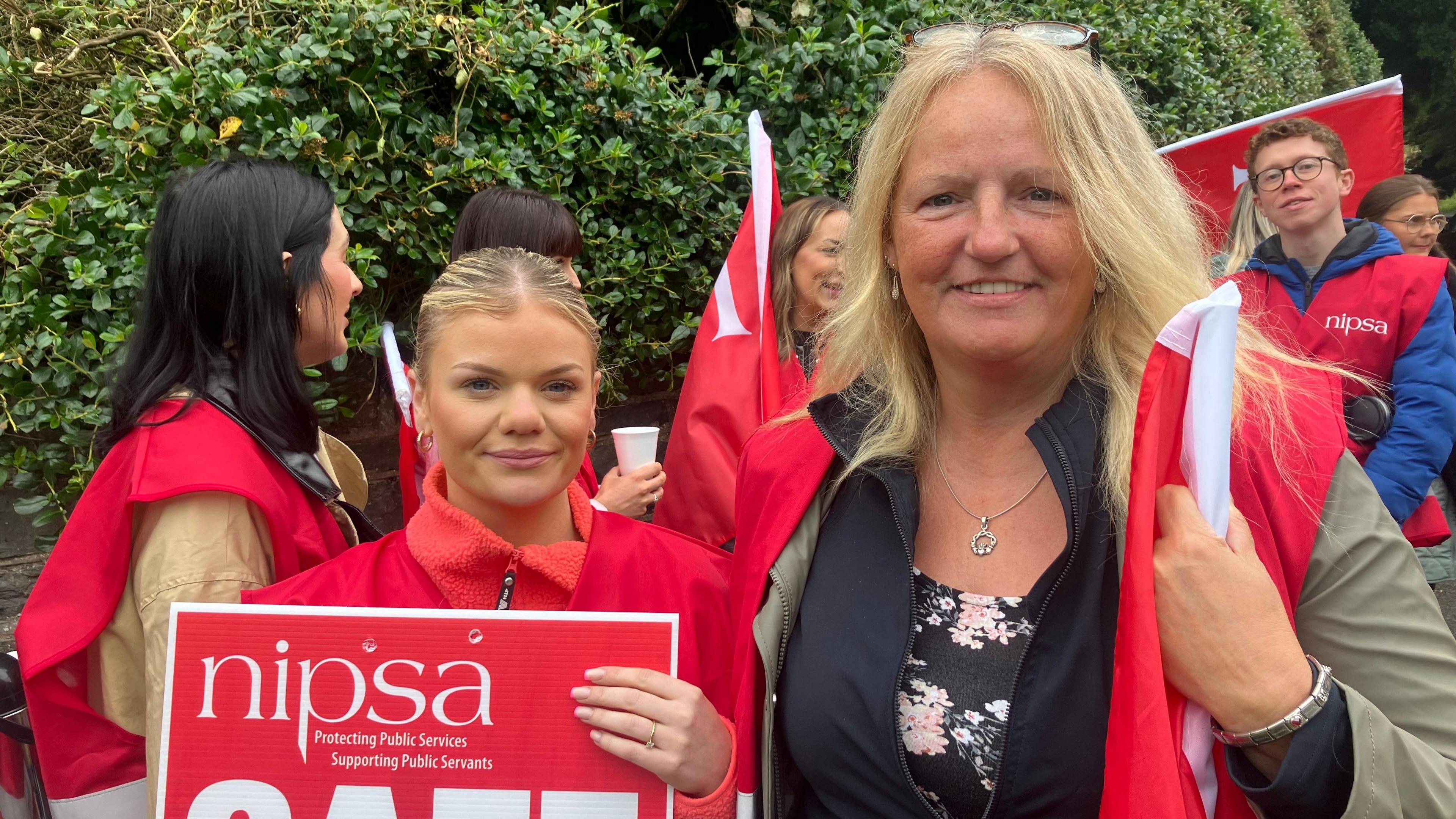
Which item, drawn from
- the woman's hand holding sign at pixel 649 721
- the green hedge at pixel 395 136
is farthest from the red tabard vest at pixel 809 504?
the green hedge at pixel 395 136

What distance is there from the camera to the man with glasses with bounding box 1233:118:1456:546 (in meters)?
3.81

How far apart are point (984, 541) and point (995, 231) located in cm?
52

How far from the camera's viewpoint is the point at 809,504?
1878 millimetres

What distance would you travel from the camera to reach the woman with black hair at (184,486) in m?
1.94

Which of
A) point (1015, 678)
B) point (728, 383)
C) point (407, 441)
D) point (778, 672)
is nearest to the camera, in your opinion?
point (1015, 678)

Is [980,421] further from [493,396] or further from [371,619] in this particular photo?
[371,619]

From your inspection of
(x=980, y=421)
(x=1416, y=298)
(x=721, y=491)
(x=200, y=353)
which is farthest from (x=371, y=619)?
(x=1416, y=298)

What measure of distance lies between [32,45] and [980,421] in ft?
11.5

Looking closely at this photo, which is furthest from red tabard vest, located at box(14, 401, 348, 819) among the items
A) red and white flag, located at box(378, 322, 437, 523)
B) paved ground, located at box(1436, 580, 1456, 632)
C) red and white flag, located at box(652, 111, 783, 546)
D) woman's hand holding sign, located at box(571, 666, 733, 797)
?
paved ground, located at box(1436, 580, 1456, 632)

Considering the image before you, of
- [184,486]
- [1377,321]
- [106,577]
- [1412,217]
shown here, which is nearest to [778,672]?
[184,486]

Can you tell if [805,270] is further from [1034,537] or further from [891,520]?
[1034,537]

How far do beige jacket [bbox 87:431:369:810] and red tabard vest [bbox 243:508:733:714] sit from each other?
107mm

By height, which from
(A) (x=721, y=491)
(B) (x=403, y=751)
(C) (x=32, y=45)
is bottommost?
(A) (x=721, y=491)

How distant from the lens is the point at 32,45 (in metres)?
3.54
